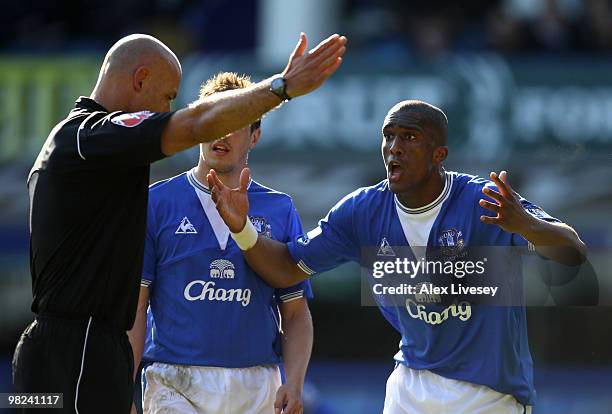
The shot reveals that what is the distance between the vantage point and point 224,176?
627cm

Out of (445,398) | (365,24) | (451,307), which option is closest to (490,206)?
(451,307)

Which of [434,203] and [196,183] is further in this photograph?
[196,183]

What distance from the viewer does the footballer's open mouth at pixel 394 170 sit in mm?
6059

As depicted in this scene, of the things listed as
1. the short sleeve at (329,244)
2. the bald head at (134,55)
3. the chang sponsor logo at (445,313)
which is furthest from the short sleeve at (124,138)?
the chang sponsor logo at (445,313)

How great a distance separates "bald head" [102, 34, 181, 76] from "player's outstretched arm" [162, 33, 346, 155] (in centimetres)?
59

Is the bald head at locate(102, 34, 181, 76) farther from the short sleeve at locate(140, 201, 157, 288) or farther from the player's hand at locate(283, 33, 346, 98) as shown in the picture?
the short sleeve at locate(140, 201, 157, 288)

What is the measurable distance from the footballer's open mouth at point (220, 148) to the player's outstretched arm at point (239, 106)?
132 centimetres

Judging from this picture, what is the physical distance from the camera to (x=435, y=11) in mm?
14469

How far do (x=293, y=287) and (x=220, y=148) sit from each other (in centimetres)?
84

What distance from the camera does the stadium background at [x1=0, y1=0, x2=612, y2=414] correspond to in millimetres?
11492

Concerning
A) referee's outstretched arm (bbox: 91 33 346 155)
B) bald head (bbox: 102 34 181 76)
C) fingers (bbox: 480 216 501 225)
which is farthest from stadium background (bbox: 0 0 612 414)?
referee's outstretched arm (bbox: 91 33 346 155)

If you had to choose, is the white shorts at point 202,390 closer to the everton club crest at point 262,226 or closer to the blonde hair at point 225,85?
the everton club crest at point 262,226

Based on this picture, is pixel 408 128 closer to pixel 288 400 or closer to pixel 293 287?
pixel 293 287

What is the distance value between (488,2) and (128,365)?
1090 centimetres
